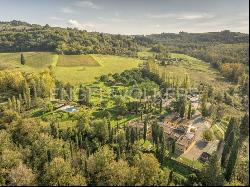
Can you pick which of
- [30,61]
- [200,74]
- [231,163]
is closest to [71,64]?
[30,61]

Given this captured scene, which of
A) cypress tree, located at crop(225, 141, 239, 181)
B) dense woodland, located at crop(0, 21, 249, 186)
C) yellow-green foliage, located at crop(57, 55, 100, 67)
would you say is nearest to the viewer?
dense woodland, located at crop(0, 21, 249, 186)

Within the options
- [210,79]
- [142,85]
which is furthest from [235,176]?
[210,79]

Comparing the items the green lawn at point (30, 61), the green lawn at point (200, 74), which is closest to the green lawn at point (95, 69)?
the green lawn at point (30, 61)

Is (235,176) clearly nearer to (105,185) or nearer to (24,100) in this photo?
(105,185)

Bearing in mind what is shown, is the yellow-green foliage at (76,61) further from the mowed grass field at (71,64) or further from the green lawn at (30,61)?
the green lawn at (30,61)

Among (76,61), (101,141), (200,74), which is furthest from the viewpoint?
(200,74)

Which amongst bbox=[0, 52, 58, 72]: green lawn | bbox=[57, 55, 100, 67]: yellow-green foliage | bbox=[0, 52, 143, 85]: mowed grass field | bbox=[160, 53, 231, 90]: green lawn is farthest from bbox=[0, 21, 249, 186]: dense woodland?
bbox=[0, 52, 58, 72]: green lawn

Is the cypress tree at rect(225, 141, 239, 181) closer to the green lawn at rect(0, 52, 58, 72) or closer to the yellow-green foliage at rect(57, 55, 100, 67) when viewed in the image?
the green lawn at rect(0, 52, 58, 72)

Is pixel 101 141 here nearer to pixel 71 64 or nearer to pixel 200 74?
pixel 71 64
